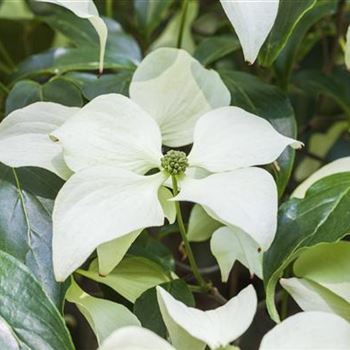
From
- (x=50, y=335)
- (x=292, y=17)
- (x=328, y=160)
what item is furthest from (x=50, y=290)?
(x=328, y=160)

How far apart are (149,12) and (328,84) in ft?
0.51

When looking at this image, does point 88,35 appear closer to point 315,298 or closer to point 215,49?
point 215,49

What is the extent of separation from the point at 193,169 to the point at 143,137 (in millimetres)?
34

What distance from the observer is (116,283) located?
0.45 metres

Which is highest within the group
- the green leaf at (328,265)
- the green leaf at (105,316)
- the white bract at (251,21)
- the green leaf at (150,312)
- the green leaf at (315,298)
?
the white bract at (251,21)

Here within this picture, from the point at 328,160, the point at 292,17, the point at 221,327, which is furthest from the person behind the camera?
the point at 328,160

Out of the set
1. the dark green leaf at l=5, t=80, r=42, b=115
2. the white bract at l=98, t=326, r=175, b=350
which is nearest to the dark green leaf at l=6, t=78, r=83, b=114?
the dark green leaf at l=5, t=80, r=42, b=115

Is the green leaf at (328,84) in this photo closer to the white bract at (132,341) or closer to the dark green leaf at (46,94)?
the dark green leaf at (46,94)

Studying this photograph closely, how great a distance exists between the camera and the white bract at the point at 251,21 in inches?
16.7

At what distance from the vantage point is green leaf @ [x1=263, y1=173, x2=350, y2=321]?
429mm

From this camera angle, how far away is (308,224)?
445mm

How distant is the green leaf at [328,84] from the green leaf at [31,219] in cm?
26

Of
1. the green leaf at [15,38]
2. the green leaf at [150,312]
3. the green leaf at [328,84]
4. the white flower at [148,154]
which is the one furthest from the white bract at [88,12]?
the green leaf at [15,38]

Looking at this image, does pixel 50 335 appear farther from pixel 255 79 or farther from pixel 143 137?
pixel 255 79
